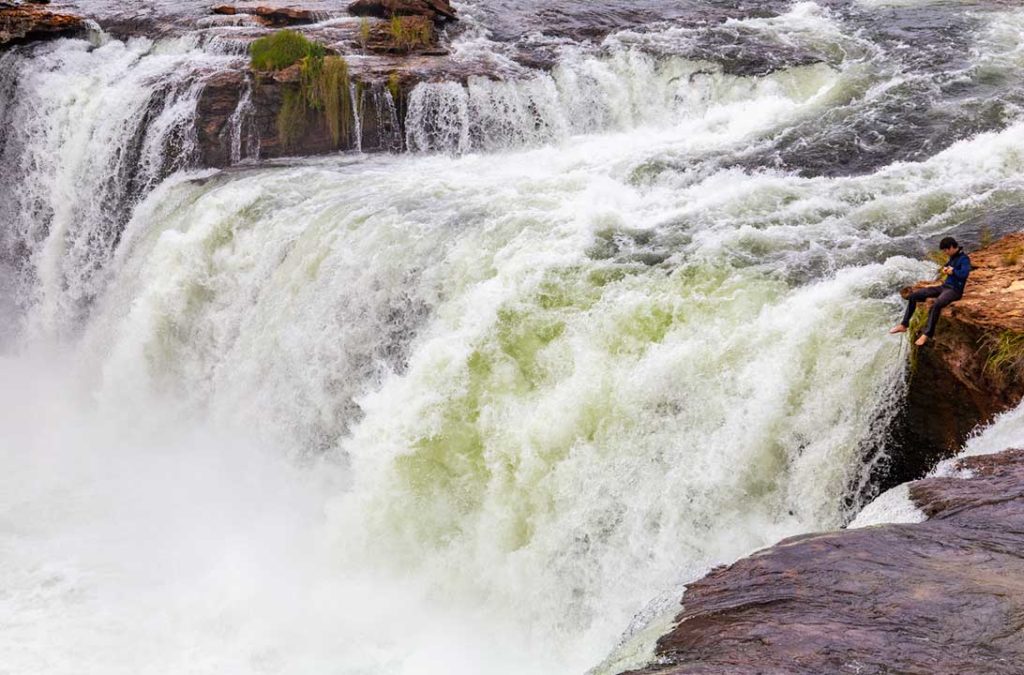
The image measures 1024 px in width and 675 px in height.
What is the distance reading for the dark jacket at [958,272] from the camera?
582 centimetres

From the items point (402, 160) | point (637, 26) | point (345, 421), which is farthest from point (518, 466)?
point (637, 26)

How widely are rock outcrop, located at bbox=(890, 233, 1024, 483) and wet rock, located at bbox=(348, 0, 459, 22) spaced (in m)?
11.5

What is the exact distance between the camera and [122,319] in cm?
1131

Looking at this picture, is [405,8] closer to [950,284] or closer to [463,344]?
[463,344]

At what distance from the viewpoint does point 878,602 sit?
3830 mm

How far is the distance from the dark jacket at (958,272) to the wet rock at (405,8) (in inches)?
447

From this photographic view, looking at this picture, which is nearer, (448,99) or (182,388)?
(182,388)

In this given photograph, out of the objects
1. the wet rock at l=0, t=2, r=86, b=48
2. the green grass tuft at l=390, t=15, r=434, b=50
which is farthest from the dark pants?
the wet rock at l=0, t=2, r=86, b=48

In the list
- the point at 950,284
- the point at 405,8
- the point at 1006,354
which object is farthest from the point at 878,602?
the point at 405,8

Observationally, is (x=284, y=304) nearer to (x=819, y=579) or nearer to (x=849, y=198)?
(x=849, y=198)

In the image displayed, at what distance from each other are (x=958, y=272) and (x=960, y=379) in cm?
68

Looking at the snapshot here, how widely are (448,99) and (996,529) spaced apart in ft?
32.5

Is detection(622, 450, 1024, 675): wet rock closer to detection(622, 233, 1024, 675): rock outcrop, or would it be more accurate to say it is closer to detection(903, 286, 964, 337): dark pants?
detection(622, 233, 1024, 675): rock outcrop

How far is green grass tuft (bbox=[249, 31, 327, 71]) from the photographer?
1291 centimetres
